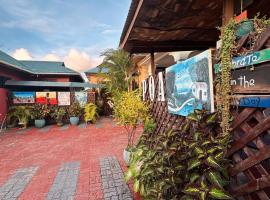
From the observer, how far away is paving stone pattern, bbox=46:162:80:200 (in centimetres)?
391

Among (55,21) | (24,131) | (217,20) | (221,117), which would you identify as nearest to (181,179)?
(221,117)

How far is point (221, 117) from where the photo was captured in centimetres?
243

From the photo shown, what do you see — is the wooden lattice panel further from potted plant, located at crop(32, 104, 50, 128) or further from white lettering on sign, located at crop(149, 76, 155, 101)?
potted plant, located at crop(32, 104, 50, 128)

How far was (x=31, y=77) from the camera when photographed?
53.9 feet

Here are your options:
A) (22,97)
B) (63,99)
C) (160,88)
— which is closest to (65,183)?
(160,88)

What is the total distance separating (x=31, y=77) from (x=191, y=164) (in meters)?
16.4

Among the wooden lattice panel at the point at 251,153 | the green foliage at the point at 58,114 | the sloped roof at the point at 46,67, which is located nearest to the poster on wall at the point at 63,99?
Answer: the green foliage at the point at 58,114

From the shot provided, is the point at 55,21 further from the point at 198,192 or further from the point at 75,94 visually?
the point at 198,192

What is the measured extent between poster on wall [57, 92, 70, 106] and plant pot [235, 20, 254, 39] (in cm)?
1187

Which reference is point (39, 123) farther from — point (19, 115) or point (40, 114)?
point (19, 115)

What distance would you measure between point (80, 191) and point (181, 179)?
2284 millimetres

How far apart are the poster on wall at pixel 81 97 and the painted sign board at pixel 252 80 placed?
1180 centimetres

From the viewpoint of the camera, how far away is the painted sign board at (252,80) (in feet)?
6.02

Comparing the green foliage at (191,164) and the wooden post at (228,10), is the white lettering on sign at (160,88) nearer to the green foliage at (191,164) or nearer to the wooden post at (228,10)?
the green foliage at (191,164)
